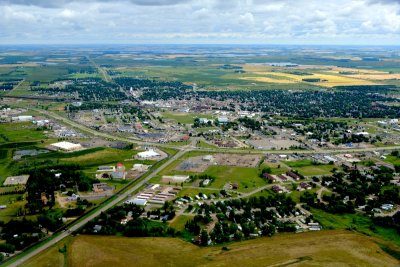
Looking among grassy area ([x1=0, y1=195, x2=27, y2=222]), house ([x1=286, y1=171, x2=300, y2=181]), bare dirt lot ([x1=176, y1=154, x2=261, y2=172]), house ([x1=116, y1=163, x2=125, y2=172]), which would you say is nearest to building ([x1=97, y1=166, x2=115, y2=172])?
house ([x1=116, y1=163, x2=125, y2=172])

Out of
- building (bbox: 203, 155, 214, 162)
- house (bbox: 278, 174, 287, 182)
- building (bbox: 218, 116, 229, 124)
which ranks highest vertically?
Answer: building (bbox: 218, 116, 229, 124)

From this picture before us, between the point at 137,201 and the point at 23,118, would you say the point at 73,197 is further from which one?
the point at 23,118

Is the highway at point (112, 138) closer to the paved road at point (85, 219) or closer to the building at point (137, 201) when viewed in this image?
the paved road at point (85, 219)

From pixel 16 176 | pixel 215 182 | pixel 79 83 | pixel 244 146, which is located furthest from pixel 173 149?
pixel 79 83

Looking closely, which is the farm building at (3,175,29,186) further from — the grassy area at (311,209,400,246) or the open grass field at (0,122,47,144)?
the grassy area at (311,209,400,246)

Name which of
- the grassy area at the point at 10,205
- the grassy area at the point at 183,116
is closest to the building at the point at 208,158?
the grassy area at the point at 10,205

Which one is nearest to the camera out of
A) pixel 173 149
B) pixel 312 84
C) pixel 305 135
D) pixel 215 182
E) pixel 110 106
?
pixel 215 182

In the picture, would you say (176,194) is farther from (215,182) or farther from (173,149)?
(173,149)
